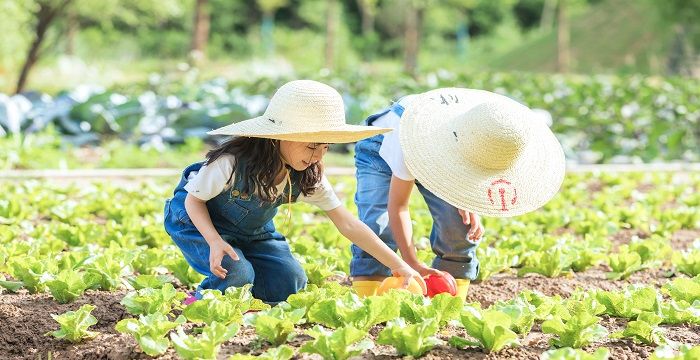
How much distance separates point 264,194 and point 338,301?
720mm

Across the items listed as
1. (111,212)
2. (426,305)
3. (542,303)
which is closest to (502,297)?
(542,303)

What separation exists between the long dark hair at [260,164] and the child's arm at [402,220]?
38cm

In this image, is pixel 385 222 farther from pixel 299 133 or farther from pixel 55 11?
pixel 55 11

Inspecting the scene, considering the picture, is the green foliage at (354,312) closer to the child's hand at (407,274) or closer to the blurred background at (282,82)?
the child's hand at (407,274)

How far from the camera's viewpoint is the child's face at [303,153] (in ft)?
12.2

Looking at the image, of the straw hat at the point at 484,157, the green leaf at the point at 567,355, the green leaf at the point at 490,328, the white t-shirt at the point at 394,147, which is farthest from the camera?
the white t-shirt at the point at 394,147

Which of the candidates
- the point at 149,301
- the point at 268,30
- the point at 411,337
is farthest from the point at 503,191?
the point at 268,30

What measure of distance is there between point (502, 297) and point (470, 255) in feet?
0.71

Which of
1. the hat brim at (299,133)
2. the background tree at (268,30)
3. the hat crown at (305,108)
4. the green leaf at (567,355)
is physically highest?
the hat crown at (305,108)

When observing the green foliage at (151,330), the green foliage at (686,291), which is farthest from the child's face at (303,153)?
the green foliage at (686,291)

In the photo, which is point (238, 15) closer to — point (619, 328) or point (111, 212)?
point (111, 212)

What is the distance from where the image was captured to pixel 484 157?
3.77 meters

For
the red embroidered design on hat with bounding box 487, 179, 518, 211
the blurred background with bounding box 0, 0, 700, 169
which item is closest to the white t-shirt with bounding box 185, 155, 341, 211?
the red embroidered design on hat with bounding box 487, 179, 518, 211

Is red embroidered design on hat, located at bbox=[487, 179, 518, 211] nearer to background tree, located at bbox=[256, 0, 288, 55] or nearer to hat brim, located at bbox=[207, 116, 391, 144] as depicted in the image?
hat brim, located at bbox=[207, 116, 391, 144]
